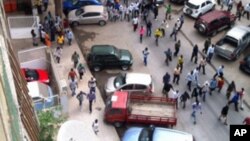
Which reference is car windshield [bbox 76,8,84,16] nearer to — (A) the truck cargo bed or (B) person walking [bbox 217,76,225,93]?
(A) the truck cargo bed

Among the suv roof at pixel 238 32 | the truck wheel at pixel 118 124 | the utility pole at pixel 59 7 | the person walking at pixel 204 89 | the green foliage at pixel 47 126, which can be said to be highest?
the green foliage at pixel 47 126

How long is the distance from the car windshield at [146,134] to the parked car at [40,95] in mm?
4464

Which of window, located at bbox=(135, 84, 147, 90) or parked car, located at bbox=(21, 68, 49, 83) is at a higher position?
parked car, located at bbox=(21, 68, 49, 83)

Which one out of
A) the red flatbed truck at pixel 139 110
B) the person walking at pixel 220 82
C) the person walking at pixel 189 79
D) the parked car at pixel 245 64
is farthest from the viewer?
the parked car at pixel 245 64

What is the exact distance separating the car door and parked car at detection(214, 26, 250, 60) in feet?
20.5

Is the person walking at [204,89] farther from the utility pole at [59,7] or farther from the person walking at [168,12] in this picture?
the utility pole at [59,7]

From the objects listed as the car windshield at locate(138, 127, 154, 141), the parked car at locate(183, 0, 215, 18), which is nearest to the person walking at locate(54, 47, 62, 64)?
the car windshield at locate(138, 127, 154, 141)

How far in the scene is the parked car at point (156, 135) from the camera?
19750 millimetres

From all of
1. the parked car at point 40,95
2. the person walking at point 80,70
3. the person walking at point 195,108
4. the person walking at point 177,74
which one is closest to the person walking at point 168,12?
the person walking at point 177,74

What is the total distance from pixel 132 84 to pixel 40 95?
465 centimetres

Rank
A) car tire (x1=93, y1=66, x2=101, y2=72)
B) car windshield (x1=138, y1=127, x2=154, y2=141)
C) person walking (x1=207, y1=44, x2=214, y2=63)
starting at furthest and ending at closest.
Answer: person walking (x1=207, y1=44, x2=214, y2=63) → car tire (x1=93, y1=66, x2=101, y2=72) → car windshield (x1=138, y1=127, x2=154, y2=141)

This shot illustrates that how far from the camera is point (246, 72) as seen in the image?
2581cm

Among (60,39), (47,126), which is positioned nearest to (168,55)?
(60,39)

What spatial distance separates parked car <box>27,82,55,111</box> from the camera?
67.8 feet
